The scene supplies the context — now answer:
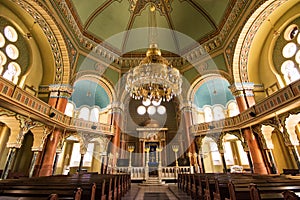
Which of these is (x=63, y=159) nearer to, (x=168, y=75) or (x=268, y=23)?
(x=168, y=75)

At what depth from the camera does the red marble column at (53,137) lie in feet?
28.0

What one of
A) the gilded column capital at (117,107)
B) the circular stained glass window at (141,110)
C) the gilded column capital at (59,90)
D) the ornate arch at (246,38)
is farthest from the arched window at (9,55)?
the ornate arch at (246,38)

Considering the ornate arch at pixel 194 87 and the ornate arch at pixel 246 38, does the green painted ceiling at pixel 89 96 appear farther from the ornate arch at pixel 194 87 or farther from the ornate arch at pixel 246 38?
the ornate arch at pixel 246 38

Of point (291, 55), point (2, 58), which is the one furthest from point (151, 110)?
point (2, 58)

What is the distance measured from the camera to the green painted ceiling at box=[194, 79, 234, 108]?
15.1 metres

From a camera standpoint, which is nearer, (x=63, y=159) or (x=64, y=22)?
(x=64, y=22)

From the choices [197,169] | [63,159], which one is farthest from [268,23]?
[63,159]

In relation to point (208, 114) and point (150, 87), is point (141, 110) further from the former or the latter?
point (150, 87)

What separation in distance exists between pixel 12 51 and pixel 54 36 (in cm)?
266

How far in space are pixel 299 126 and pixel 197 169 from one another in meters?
7.05

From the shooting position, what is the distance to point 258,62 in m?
11.2

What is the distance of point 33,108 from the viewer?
24.4 ft

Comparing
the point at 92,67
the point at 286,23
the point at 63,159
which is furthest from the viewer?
the point at 63,159

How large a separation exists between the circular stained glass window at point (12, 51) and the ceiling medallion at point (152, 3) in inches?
368
